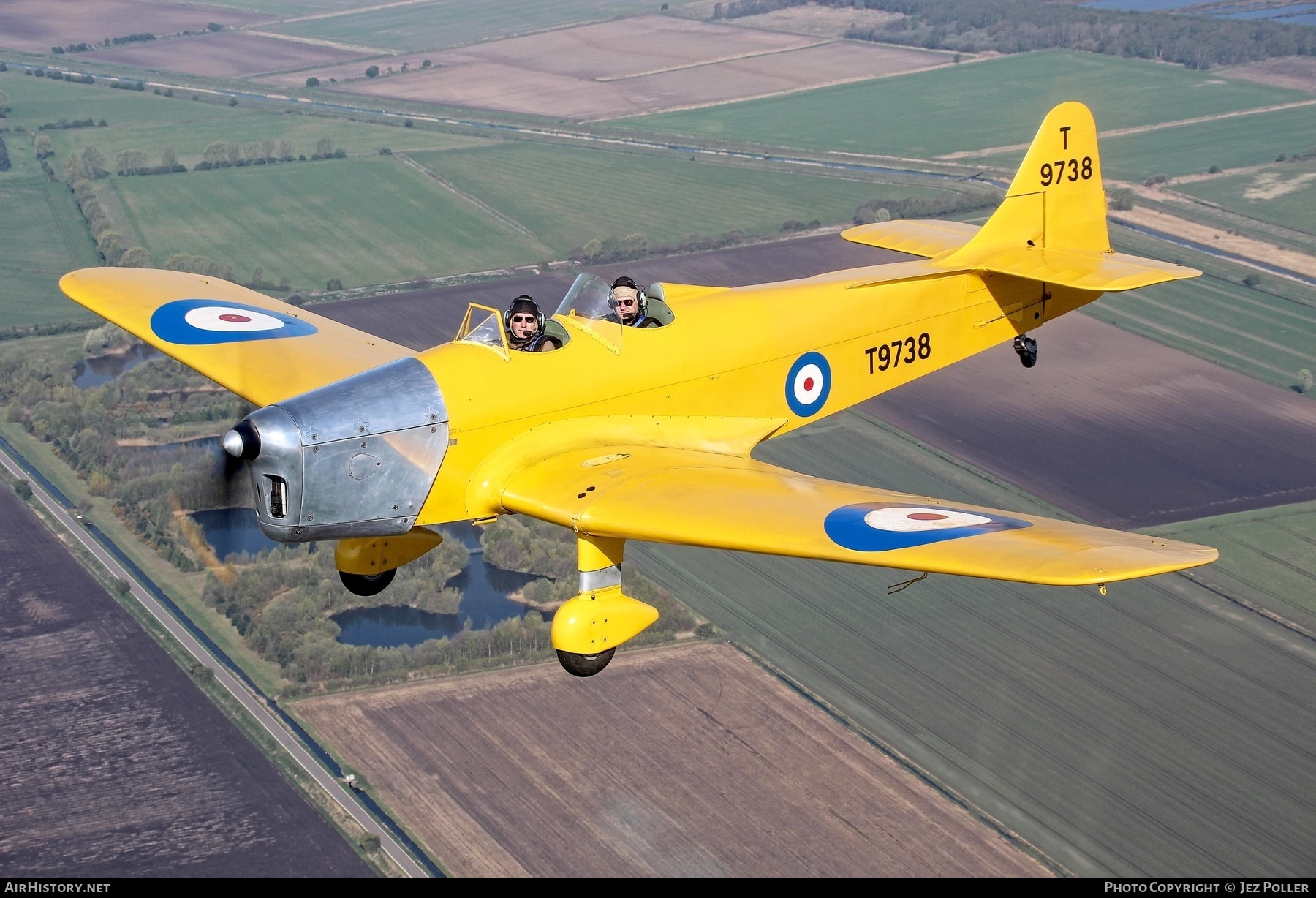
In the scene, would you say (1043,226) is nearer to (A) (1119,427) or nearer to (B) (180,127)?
(A) (1119,427)

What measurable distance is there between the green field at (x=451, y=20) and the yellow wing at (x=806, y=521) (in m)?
107

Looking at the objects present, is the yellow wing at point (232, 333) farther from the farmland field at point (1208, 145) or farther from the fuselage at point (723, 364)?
the farmland field at point (1208, 145)

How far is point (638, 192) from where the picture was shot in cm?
8144

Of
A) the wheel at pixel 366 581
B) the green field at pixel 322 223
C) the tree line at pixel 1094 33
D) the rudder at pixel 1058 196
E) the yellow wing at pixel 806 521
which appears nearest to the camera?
the yellow wing at pixel 806 521

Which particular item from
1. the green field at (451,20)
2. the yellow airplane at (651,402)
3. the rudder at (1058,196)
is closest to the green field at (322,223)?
the green field at (451,20)

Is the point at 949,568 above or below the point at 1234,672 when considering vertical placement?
above

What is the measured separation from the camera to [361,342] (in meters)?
25.0

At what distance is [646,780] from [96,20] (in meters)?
118

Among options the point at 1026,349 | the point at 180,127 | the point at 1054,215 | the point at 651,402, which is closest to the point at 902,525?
the point at 651,402

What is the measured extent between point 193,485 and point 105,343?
46.2m

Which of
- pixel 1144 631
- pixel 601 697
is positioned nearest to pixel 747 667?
pixel 601 697

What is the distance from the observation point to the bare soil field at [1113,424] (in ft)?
149
